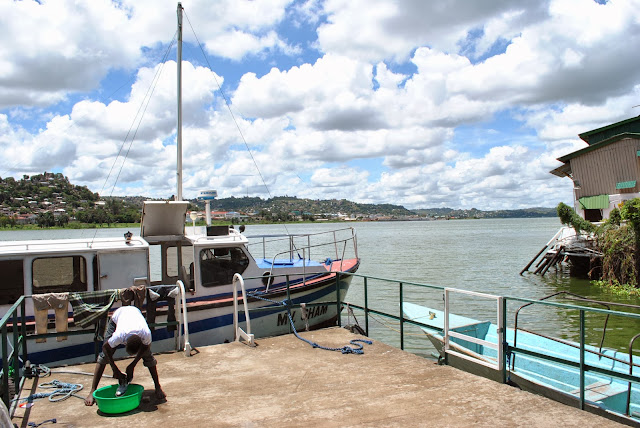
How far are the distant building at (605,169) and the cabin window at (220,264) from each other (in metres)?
25.8

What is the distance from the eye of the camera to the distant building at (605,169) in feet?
93.5

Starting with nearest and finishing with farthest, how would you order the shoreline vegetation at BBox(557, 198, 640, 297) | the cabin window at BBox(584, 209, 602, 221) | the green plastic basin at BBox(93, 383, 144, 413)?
the green plastic basin at BBox(93, 383, 144, 413), the shoreline vegetation at BBox(557, 198, 640, 297), the cabin window at BBox(584, 209, 602, 221)

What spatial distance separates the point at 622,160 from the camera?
95.1 feet

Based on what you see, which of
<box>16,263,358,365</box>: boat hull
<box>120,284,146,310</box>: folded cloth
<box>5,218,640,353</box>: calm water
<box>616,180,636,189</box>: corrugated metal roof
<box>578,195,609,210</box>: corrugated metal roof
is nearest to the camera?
<box>120,284,146,310</box>: folded cloth

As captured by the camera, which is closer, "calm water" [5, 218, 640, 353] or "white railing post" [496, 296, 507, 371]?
"white railing post" [496, 296, 507, 371]

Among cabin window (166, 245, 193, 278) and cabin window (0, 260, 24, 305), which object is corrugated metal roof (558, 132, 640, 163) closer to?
cabin window (166, 245, 193, 278)

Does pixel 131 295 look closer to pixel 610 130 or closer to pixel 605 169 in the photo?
pixel 605 169

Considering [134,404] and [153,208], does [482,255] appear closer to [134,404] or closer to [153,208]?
[153,208]

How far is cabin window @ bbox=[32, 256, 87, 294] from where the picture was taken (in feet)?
29.8

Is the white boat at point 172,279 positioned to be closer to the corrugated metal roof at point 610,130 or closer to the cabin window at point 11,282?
the cabin window at point 11,282

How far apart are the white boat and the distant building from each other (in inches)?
930

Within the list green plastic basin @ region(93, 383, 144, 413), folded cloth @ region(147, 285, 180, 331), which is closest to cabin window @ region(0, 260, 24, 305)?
folded cloth @ region(147, 285, 180, 331)

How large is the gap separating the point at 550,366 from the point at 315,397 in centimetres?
545

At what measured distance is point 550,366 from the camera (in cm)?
894
